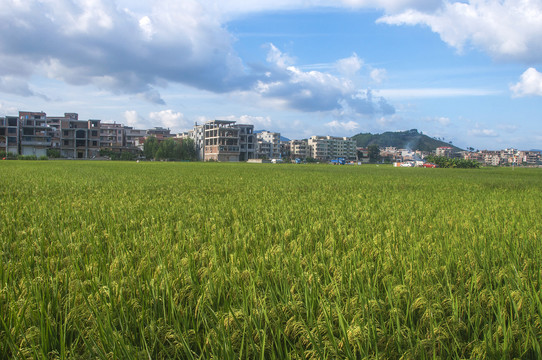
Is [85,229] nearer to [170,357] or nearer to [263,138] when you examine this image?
[170,357]

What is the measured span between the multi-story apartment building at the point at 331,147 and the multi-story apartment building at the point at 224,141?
59.6 meters

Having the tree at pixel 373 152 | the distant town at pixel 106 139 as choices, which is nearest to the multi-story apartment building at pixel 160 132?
the distant town at pixel 106 139

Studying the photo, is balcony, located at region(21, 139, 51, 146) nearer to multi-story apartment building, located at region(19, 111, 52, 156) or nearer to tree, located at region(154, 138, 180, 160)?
multi-story apartment building, located at region(19, 111, 52, 156)

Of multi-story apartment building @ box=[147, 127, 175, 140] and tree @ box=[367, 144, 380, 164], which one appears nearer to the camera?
multi-story apartment building @ box=[147, 127, 175, 140]

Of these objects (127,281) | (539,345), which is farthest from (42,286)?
(539,345)

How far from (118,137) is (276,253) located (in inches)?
4823

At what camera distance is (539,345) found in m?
1.42

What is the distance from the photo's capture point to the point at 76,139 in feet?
297

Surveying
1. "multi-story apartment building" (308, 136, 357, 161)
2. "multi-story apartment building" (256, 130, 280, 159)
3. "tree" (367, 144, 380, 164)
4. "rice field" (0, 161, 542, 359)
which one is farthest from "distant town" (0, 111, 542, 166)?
"rice field" (0, 161, 542, 359)

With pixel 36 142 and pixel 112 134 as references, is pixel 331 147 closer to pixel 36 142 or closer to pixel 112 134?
pixel 112 134

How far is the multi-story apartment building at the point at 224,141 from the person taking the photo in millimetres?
105312

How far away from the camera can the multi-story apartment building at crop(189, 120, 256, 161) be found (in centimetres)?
10531

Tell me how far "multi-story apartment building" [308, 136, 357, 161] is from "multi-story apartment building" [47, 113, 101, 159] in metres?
97.0

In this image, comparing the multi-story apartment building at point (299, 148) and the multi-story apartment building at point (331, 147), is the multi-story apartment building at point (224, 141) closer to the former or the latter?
the multi-story apartment building at point (299, 148)
